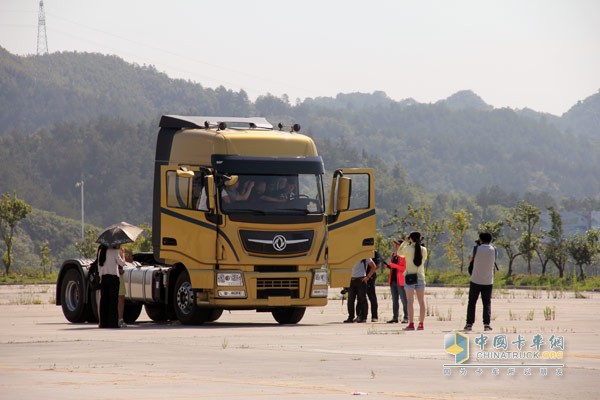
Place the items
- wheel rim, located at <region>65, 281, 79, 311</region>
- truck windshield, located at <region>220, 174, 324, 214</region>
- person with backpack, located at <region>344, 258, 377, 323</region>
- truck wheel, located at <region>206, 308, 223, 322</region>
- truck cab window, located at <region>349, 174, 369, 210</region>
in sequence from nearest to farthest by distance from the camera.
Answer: truck windshield, located at <region>220, 174, 324, 214</region> → truck cab window, located at <region>349, 174, 369, 210</region> → truck wheel, located at <region>206, 308, 223, 322</region> → person with backpack, located at <region>344, 258, 377, 323</region> → wheel rim, located at <region>65, 281, 79, 311</region>

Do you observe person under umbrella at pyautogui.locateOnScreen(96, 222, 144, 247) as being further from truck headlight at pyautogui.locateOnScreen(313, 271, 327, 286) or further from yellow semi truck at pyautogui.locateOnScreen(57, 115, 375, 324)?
truck headlight at pyautogui.locateOnScreen(313, 271, 327, 286)

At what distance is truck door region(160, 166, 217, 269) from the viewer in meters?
26.0

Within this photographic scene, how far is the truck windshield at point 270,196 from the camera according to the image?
26094 millimetres

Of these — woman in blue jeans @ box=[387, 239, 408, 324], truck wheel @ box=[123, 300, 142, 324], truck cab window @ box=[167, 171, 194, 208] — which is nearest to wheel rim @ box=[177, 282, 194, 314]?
truck cab window @ box=[167, 171, 194, 208]

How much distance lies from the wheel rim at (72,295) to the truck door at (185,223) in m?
3.28

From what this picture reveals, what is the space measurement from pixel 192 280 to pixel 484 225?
51115 millimetres

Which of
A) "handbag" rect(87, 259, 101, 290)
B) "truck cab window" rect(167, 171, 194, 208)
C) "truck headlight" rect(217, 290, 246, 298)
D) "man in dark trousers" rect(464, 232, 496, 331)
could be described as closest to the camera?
"man in dark trousers" rect(464, 232, 496, 331)

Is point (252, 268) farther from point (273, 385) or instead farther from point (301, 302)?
point (273, 385)

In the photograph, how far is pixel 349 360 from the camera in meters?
17.4

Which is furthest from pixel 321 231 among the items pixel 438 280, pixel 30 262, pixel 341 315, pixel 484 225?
pixel 30 262

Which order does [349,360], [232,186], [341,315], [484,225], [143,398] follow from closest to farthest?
[143,398], [349,360], [232,186], [341,315], [484,225]

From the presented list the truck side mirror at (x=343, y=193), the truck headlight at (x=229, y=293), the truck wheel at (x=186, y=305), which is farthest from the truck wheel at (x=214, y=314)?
the truck side mirror at (x=343, y=193)

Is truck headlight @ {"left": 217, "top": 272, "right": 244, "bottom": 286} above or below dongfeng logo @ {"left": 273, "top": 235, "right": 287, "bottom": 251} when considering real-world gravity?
below

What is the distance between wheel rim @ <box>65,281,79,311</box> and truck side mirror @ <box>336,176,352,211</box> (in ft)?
20.1
